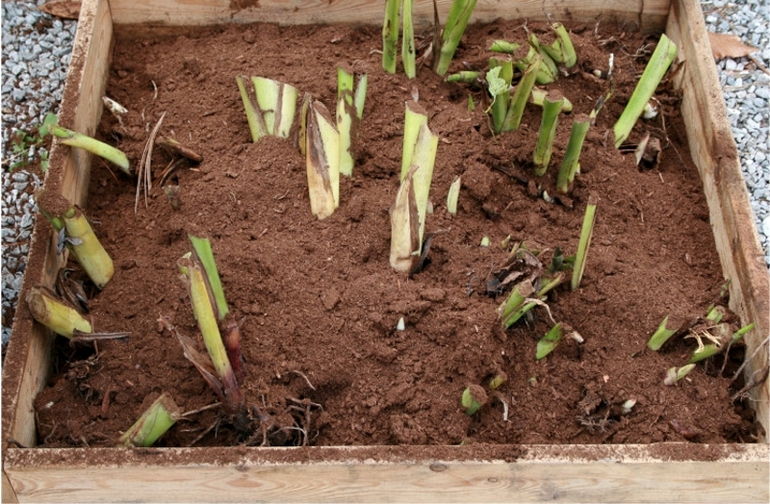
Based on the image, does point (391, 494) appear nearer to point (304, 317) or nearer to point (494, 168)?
point (304, 317)

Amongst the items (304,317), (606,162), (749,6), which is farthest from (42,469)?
(749,6)

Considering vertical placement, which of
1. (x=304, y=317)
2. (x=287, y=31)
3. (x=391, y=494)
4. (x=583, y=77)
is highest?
(x=287, y=31)

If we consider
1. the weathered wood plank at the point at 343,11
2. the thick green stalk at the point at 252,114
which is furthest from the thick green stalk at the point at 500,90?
the thick green stalk at the point at 252,114

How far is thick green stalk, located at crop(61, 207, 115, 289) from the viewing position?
1.98m

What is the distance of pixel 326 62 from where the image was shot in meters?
2.58

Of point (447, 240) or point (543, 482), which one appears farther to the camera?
point (447, 240)

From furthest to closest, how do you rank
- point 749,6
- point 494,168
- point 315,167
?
point 749,6 → point 494,168 → point 315,167

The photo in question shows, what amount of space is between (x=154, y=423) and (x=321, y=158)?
64 cm

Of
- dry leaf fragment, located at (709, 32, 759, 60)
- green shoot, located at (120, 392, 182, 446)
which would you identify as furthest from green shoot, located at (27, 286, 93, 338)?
dry leaf fragment, located at (709, 32, 759, 60)

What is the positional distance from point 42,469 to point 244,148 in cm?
88

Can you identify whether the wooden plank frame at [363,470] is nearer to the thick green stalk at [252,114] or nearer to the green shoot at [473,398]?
the green shoot at [473,398]

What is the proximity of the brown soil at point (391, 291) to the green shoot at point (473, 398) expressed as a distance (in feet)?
0.11

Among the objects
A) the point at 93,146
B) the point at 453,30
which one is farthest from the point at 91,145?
the point at 453,30

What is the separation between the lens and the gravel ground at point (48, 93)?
2.74 m
